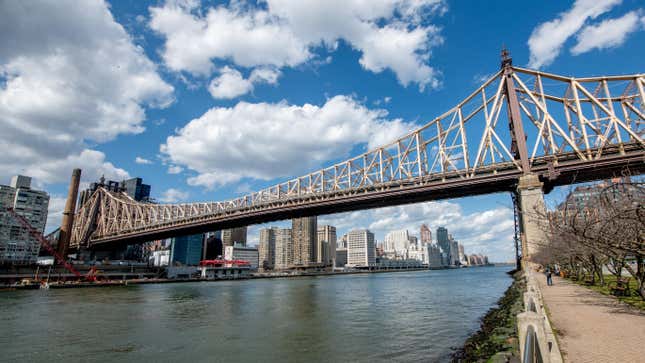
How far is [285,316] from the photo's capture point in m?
22.1

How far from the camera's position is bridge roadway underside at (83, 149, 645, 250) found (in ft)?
107

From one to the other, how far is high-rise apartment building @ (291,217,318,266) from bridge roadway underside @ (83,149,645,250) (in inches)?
4581

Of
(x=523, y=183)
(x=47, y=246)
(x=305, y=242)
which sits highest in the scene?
(x=305, y=242)

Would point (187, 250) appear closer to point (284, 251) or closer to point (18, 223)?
point (284, 251)

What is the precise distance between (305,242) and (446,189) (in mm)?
147266

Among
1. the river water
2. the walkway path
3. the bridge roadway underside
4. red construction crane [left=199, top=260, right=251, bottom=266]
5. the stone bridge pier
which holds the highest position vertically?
the bridge roadway underside

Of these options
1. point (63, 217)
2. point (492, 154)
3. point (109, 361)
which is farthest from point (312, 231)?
point (109, 361)

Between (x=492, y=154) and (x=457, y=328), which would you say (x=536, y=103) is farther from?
(x=457, y=328)

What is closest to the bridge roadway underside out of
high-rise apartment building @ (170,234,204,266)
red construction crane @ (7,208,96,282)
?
red construction crane @ (7,208,96,282)

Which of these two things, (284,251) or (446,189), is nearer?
(446,189)

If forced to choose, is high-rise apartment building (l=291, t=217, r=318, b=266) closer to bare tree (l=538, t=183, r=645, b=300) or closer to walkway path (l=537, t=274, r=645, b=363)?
walkway path (l=537, t=274, r=645, b=363)

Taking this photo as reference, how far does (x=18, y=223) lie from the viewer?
7769 cm

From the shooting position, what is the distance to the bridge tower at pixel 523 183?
3000cm

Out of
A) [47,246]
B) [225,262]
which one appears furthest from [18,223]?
[225,262]
